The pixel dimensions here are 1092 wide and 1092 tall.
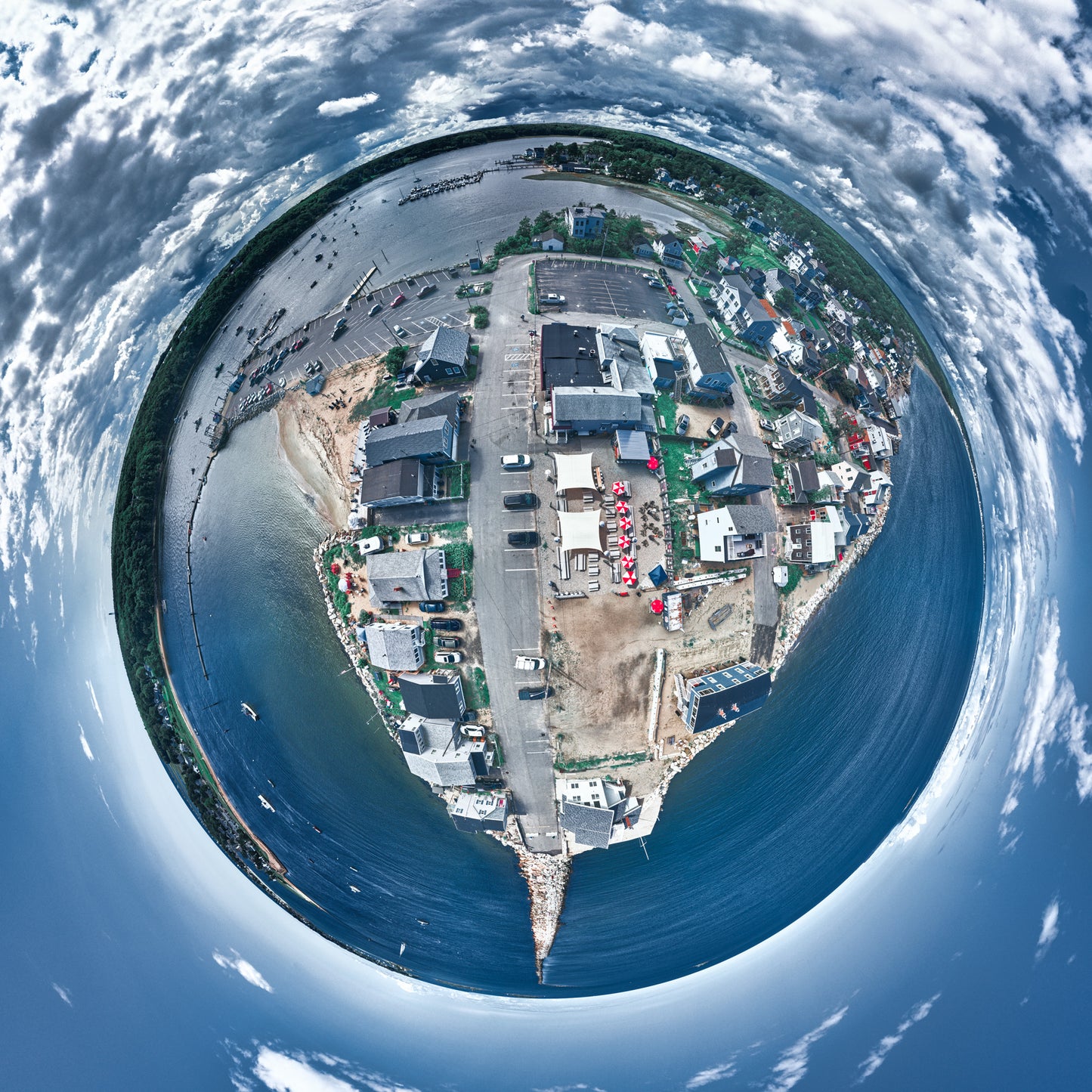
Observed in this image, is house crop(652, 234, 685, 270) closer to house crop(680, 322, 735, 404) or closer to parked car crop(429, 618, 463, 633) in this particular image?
house crop(680, 322, 735, 404)

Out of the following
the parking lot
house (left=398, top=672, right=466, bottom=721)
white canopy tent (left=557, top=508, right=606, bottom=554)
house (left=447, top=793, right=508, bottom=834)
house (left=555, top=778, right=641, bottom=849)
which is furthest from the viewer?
the parking lot

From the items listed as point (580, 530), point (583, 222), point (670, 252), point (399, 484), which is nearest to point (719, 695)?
point (580, 530)

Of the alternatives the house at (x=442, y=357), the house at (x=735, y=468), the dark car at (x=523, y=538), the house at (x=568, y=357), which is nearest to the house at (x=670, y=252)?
the house at (x=568, y=357)

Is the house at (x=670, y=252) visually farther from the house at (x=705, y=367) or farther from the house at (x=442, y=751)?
the house at (x=442, y=751)

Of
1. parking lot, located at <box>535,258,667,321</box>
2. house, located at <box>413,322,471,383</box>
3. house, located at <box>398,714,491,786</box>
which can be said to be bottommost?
house, located at <box>398,714,491,786</box>

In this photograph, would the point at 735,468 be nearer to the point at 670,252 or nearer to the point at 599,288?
the point at 599,288

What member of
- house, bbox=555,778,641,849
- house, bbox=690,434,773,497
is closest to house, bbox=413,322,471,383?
house, bbox=690,434,773,497

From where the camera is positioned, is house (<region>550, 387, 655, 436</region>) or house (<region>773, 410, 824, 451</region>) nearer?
house (<region>550, 387, 655, 436</region>)

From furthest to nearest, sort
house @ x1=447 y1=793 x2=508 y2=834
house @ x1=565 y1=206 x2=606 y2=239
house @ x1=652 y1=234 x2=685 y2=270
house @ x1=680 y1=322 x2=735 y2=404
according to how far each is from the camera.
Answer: house @ x1=652 y1=234 x2=685 y2=270 → house @ x1=565 y1=206 x2=606 y2=239 → house @ x1=680 y1=322 x2=735 y2=404 → house @ x1=447 y1=793 x2=508 y2=834
